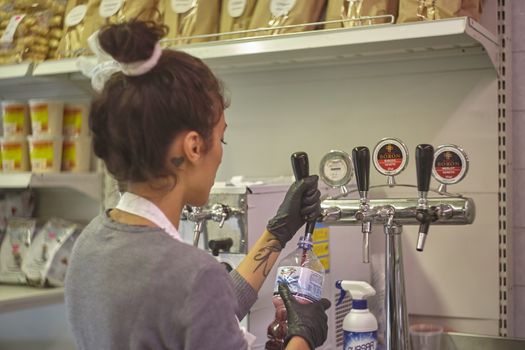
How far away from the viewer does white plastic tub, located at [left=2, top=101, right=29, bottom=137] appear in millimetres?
2490

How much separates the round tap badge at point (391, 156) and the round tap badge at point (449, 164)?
71 millimetres

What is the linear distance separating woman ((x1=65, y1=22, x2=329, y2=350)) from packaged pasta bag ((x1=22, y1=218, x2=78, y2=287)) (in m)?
1.41

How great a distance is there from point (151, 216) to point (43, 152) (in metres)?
1.45

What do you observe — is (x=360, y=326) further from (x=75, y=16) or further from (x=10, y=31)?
(x=10, y=31)

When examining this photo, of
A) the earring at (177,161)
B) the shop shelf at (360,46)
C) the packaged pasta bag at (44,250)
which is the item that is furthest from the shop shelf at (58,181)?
the earring at (177,161)

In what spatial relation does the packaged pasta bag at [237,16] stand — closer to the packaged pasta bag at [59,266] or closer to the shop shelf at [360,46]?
the shop shelf at [360,46]

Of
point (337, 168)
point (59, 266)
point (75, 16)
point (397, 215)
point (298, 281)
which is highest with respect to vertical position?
point (75, 16)

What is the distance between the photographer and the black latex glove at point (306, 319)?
1.26m

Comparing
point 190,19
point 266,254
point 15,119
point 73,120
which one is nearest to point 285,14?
point 190,19

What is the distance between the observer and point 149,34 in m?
1.09

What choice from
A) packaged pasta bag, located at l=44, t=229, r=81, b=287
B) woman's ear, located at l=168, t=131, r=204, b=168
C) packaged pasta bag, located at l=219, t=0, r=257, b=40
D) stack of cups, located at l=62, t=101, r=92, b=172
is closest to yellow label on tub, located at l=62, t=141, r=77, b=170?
stack of cups, located at l=62, t=101, r=92, b=172

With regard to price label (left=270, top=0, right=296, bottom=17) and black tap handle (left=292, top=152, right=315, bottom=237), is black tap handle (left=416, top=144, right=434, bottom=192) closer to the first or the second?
black tap handle (left=292, top=152, right=315, bottom=237)

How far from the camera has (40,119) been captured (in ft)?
7.94

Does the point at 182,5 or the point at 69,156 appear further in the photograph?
the point at 69,156
